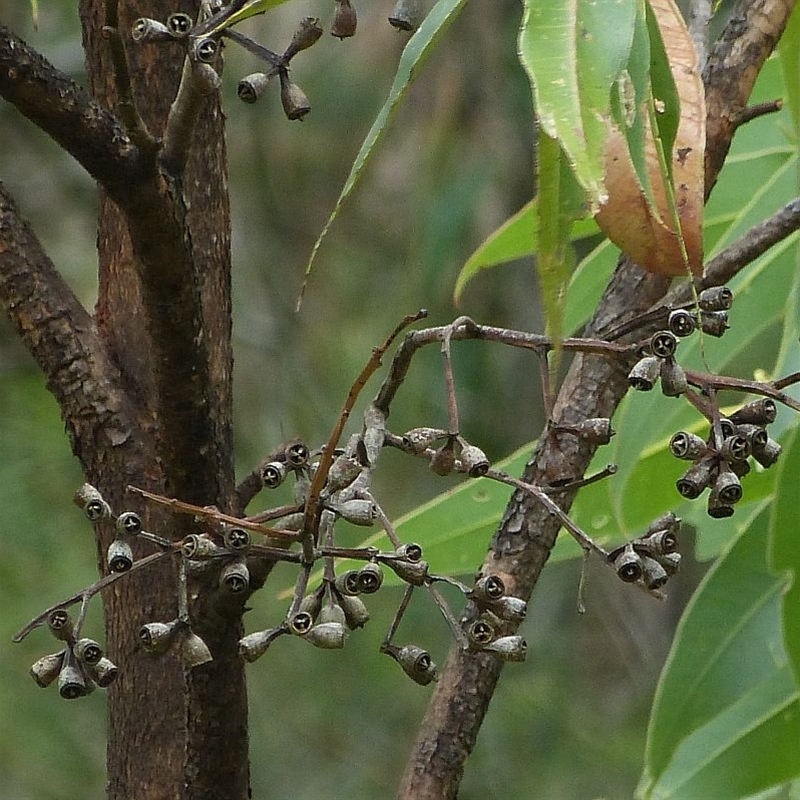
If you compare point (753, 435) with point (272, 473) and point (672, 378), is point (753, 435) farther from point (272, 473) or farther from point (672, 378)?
point (272, 473)

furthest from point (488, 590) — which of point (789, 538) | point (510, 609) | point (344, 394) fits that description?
point (344, 394)

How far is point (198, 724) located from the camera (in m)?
0.69

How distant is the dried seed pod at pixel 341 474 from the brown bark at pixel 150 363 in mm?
102

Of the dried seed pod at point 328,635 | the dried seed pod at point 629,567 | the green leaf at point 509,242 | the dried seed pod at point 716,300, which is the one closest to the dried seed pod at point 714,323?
the dried seed pod at point 716,300

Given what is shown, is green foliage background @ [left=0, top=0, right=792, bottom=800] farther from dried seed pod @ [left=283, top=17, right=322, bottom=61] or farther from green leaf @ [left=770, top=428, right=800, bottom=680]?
dried seed pod @ [left=283, top=17, right=322, bottom=61]

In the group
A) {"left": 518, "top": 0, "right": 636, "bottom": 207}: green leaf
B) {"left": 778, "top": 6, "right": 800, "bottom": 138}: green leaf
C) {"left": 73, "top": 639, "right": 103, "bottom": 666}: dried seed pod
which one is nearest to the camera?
{"left": 518, "top": 0, "right": 636, "bottom": 207}: green leaf

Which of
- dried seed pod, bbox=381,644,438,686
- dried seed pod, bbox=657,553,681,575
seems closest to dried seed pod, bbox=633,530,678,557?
dried seed pod, bbox=657,553,681,575

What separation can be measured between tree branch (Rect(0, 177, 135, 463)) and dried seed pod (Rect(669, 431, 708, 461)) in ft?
1.06

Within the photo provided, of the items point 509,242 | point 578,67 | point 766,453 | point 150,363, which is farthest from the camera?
point 509,242

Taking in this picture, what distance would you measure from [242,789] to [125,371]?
24cm

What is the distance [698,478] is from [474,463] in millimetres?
93

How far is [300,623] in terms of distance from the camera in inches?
21.4

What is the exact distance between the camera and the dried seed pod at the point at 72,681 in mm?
567

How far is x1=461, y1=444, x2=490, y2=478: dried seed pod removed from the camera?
58 centimetres
